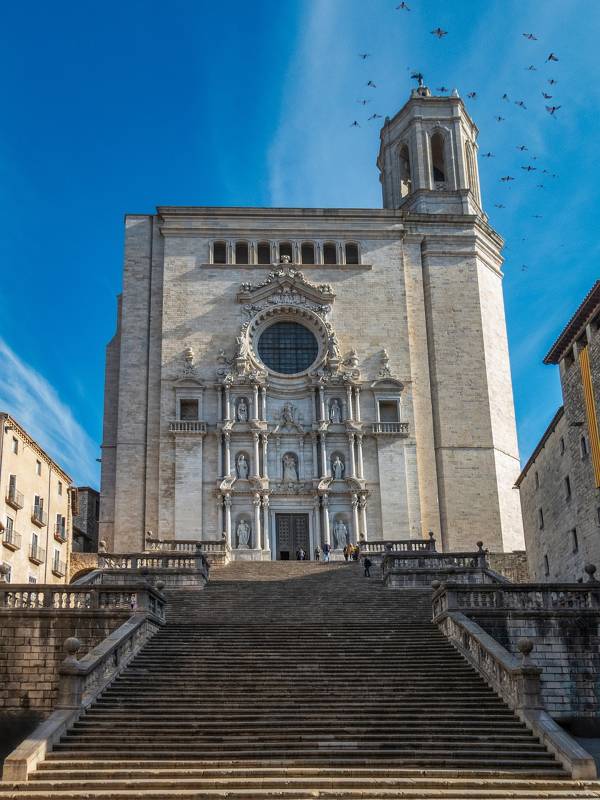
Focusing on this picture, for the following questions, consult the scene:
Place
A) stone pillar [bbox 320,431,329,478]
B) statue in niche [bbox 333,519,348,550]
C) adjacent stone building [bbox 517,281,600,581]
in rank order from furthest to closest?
stone pillar [bbox 320,431,329,478] → statue in niche [bbox 333,519,348,550] → adjacent stone building [bbox 517,281,600,581]

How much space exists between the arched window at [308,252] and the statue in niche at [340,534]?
38.8 feet

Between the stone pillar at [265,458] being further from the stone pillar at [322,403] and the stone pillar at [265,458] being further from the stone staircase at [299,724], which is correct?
the stone staircase at [299,724]

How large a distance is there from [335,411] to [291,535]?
5351 millimetres

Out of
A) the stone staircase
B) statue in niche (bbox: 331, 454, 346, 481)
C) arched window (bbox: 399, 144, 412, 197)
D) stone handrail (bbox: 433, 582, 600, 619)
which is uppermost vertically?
arched window (bbox: 399, 144, 412, 197)

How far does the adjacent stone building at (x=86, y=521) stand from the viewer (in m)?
47.9

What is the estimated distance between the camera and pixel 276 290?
41.2 m

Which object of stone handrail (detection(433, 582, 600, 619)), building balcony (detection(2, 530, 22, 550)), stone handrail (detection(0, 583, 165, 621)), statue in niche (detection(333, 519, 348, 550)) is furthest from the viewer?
statue in niche (detection(333, 519, 348, 550))

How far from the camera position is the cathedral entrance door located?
124ft

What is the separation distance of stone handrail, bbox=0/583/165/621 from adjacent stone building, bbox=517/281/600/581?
12634mm

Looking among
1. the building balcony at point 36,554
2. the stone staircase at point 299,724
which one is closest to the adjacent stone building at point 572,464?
the stone staircase at point 299,724

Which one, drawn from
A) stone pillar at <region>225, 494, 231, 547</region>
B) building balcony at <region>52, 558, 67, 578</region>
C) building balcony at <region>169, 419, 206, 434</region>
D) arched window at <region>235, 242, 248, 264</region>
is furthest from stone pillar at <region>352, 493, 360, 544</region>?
building balcony at <region>52, 558, 67, 578</region>

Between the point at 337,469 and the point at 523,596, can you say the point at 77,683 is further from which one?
the point at 337,469

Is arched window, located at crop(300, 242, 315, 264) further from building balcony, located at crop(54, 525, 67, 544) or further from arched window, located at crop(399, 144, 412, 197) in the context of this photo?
building balcony, located at crop(54, 525, 67, 544)

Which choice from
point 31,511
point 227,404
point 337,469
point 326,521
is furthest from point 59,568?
point 337,469
